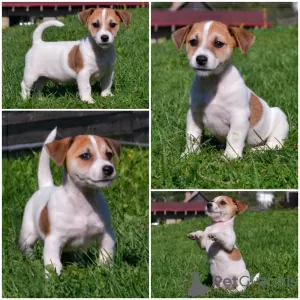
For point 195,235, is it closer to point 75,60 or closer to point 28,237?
point 28,237

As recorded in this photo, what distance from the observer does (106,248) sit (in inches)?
191

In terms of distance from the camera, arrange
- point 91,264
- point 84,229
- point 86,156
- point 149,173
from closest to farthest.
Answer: point 86,156 < point 84,229 < point 91,264 < point 149,173

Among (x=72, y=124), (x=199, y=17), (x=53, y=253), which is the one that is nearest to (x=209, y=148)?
(x=53, y=253)

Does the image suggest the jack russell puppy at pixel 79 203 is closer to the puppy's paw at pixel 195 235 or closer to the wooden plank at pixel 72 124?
the puppy's paw at pixel 195 235

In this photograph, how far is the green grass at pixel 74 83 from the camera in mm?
5523

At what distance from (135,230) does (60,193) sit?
92cm

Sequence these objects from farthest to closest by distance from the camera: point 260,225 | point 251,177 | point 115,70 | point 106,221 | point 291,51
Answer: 1. point 291,51
2. point 260,225
3. point 115,70
4. point 251,177
5. point 106,221

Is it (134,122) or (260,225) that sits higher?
(134,122)

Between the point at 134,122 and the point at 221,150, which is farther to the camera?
the point at 134,122

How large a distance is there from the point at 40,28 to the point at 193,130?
164 centimetres

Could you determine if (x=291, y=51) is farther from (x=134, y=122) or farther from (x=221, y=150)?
(x=221, y=150)

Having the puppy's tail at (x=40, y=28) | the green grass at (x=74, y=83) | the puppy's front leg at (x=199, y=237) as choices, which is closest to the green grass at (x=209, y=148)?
the puppy's front leg at (x=199, y=237)

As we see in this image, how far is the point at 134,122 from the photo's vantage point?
7.63m

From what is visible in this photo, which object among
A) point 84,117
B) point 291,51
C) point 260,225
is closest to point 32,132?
point 84,117
